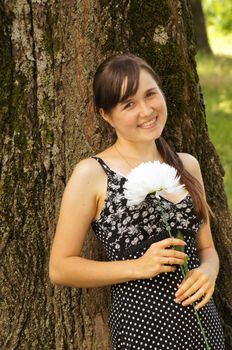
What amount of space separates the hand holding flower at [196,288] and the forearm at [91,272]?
19cm

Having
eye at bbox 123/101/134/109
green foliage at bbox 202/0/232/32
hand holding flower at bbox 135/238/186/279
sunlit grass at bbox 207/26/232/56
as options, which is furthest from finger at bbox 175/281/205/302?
green foliage at bbox 202/0/232/32

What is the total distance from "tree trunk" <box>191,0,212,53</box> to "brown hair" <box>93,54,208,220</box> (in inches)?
492

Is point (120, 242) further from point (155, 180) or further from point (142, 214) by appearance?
point (155, 180)

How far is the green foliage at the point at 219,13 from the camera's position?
21609 millimetres

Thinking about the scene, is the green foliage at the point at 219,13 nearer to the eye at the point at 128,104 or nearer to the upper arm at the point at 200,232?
the upper arm at the point at 200,232

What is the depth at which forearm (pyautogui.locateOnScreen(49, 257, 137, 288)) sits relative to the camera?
10.2 feet

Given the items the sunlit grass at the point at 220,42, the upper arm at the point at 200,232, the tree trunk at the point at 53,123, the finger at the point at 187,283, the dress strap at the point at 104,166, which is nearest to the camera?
the finger at the point at 187,283

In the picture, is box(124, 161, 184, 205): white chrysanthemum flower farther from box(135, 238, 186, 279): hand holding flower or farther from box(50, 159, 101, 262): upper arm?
box(50, 159, 101, 262): upper arm

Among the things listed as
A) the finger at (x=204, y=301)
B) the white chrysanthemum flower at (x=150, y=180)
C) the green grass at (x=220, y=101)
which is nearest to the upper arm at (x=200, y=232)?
the finger at (x=204, y=301)

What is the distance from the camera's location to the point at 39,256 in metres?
3.70

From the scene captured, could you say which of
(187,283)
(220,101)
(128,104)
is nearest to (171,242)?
(187,283)

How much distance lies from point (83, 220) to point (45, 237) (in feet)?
1.87

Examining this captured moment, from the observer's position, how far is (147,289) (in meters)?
3.14

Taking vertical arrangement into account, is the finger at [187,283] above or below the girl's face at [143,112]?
below
